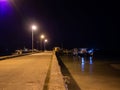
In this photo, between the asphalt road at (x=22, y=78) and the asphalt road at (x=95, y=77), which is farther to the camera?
the asphalt road at (x=95, y=77)

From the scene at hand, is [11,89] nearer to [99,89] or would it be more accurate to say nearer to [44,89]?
[44,89]

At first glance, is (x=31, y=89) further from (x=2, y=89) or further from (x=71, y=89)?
(x=71, y=89)

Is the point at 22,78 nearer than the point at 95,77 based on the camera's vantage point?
Yes

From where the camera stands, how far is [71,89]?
13531 millimetres

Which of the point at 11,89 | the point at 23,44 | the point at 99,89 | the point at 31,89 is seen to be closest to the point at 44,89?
the point at 31,89

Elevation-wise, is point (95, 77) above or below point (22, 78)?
below

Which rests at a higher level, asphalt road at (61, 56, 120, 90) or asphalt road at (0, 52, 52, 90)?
asphalt road at (0, 52, 52, 90)

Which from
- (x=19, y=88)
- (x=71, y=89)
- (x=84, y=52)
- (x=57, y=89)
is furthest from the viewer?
(x=84, y=52)

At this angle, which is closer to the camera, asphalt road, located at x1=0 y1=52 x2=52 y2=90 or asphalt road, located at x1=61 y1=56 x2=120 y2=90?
asphalt road, located at x1=0 y1=52 x2=52 y2=90

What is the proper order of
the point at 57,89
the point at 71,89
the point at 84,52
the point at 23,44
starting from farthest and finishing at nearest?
the point at 23,44, the point at 84,52, the point at 71,89, the point at 57,89

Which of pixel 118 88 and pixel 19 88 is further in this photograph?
pixel 118 88

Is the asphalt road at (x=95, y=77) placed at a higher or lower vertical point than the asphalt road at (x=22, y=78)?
lower

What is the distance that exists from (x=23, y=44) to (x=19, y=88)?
15823 cm

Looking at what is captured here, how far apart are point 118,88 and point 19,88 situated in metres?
6.78
